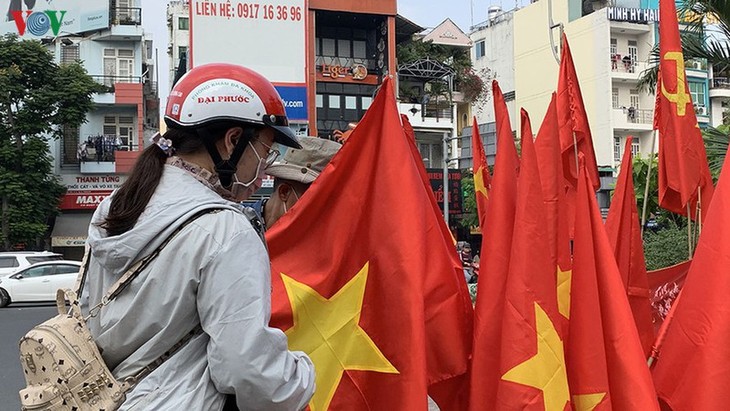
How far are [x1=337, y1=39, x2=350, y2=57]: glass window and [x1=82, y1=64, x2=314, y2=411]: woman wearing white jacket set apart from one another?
32.9m

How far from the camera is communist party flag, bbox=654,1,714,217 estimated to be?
427cm

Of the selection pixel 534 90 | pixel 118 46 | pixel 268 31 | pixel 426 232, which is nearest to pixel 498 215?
pixel 426 232

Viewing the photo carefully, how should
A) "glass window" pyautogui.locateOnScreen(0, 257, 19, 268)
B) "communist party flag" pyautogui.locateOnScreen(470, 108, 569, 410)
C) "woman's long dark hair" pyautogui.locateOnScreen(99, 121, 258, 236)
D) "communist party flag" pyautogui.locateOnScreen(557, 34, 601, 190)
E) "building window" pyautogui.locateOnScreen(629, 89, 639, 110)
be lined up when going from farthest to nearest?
"building window" pyautogui.locateOnScreen(629, 89, 639, 110) < "glass window" pyautogui.locateOnScreen(0, 257, 19, 268) < "communist party flag" pyautogui.locateOnScreen(557, 34, 601, 190) < "communist party flag" pyautogui.locateOnScreen(470, 108, 569, 410) < "woman's long dark hair" pyautogui.locateOnScreen(99, 121, 258, 236)

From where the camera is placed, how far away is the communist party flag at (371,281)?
284cm

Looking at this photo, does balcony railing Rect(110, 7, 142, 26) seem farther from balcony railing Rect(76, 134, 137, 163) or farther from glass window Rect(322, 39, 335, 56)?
glass window Rect(322, 39, 335, 56)

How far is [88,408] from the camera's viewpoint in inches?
63.7

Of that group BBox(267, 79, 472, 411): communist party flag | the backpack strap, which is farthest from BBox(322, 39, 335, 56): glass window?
the backpack strap

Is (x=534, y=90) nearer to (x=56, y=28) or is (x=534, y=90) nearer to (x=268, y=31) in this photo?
(x=268, y=31)

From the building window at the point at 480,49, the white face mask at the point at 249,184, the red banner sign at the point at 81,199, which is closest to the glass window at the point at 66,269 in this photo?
the red banner sign at the point at 81,199

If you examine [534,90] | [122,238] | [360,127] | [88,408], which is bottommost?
[88,408]

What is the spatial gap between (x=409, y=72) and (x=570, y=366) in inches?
1283

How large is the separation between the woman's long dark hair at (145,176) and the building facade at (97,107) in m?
27.7

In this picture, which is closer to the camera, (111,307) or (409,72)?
(111,307)

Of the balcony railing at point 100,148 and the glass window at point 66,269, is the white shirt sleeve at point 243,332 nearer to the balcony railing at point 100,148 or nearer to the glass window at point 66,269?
the glass window at point 66,269
